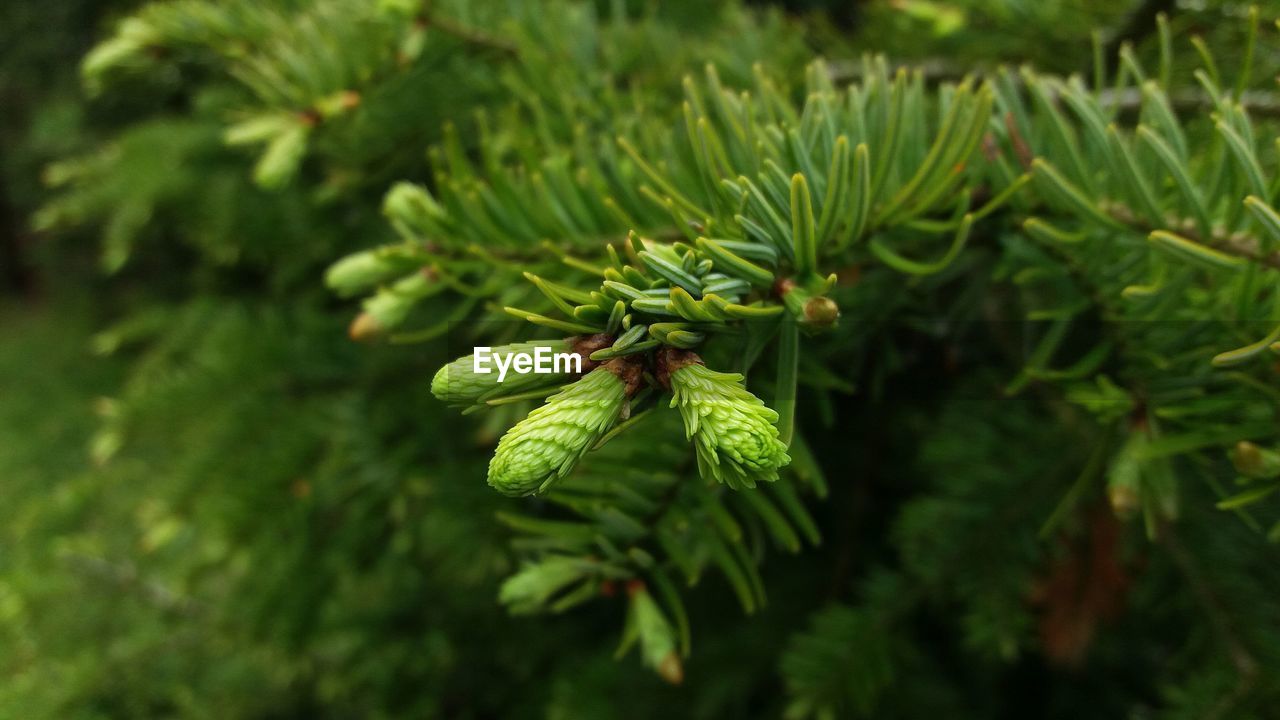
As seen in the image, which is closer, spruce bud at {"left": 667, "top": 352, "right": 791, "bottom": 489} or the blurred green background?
spruce bud at {"left": 667, "top": 352, "right": 791, "bottom": 489}

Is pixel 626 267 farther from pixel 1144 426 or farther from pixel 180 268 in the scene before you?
pixel 180 268

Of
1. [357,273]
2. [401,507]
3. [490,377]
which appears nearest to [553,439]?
[490,377]

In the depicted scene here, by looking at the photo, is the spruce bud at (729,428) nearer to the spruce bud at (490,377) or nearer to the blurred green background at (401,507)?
the spruce bud at (490,377)

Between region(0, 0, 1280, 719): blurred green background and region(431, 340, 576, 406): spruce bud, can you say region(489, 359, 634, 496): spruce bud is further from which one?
region(0, 0, 1280, 719): blurred green background

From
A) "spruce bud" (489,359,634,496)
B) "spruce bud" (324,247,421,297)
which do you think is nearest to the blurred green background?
"spruce bud" (324,247,421,297)

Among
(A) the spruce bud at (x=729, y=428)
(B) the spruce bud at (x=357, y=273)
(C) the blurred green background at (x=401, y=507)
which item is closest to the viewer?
(A) the spruce bud at (x=729, y=428)

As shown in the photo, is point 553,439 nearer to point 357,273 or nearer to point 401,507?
point 357,273

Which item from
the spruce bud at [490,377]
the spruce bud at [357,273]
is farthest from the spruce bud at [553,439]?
the spruce bud at [357,273]

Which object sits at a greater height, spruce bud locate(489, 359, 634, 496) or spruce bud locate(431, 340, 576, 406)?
spruce bud locate(431, 340, 576, 406)
